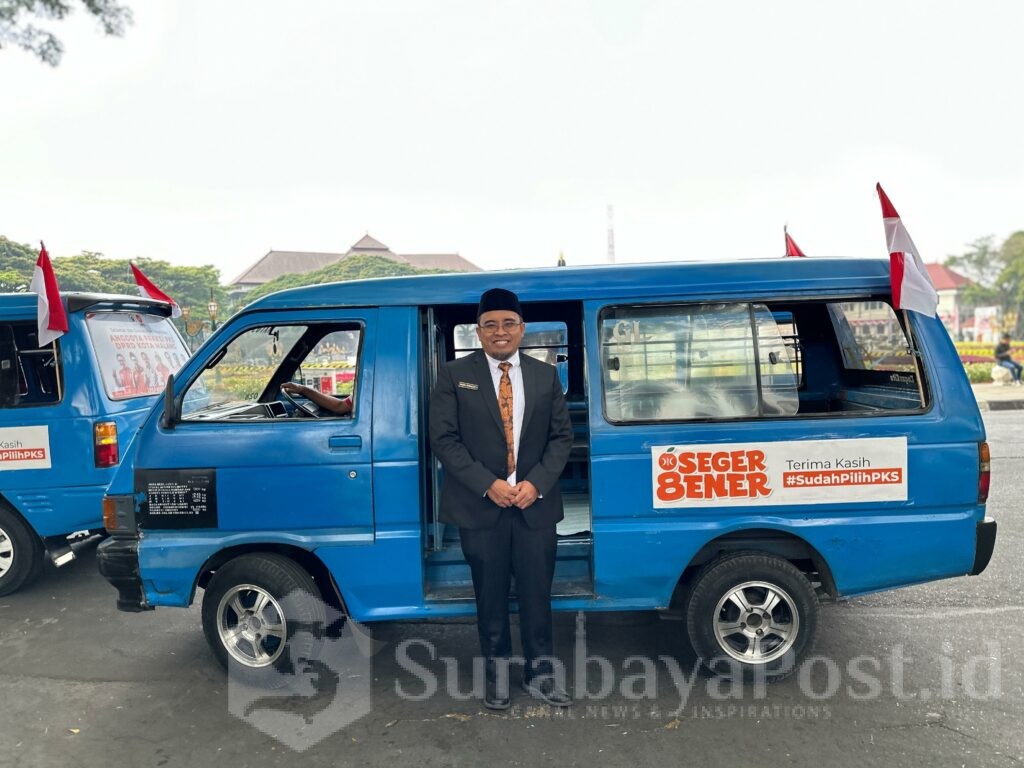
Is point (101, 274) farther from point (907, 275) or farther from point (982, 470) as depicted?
point (982, 470)

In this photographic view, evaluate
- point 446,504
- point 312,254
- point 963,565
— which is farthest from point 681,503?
point 312,254

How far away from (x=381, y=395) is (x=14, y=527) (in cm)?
Result: 343

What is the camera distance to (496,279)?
3.59 meters

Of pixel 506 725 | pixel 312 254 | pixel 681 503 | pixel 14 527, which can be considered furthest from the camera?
pixel 312 254

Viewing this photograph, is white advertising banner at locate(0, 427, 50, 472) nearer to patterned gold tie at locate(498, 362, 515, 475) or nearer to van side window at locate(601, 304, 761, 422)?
patterned gold tie at locate(498, 362, 515, 475)

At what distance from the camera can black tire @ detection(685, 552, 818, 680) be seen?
3.58m

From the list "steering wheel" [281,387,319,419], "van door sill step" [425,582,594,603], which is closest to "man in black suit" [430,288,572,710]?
"van door sill step" [425,582,594,603]

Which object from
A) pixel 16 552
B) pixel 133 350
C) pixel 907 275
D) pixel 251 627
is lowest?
pixel 251 627

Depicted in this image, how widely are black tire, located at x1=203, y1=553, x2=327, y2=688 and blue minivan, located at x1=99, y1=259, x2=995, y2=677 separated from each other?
0.01 meters

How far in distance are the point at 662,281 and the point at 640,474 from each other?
36.8 inches

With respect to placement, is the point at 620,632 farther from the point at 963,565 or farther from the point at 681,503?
the point at 963,565

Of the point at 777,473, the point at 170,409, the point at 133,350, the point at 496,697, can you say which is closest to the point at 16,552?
the point at 133,350

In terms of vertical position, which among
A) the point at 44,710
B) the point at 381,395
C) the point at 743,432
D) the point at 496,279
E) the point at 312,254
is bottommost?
the point at 44,710

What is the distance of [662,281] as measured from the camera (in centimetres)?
355
